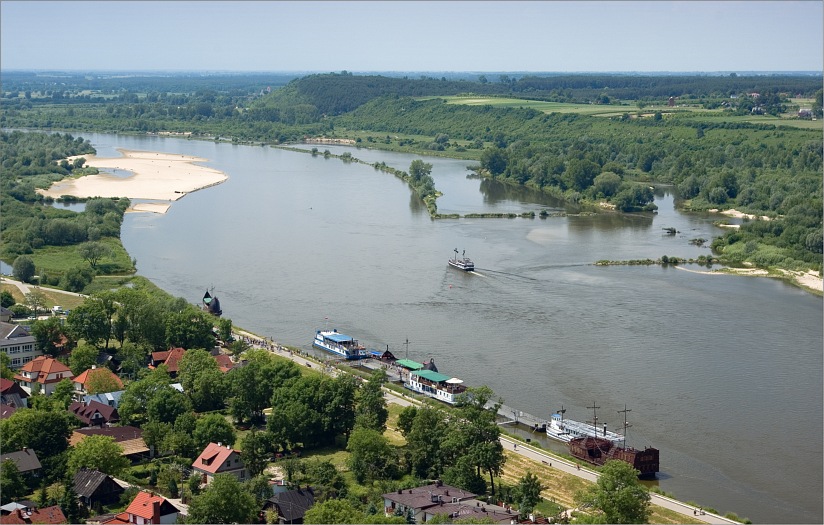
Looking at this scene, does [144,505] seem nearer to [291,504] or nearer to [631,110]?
[291,504]

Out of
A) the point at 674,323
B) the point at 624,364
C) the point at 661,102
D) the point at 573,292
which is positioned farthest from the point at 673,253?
the point at 661,102

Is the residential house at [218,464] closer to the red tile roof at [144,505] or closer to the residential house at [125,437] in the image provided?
the residential house at [125,437]

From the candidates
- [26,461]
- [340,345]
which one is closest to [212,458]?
[26,461]

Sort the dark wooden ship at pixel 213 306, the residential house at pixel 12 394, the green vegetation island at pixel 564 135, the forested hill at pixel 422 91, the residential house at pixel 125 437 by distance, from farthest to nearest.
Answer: the forested hill at pixel 422 91
the green vegetation island at pixel 564 135
the dark wooden ship at pixel 213 306
the residential house at pixel 12 394
the residential house at pixel 125 437

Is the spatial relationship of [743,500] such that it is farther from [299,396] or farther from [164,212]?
[164,212]

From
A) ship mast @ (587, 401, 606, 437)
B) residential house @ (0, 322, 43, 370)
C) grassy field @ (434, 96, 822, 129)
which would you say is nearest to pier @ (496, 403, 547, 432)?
ship mast @ (587, 401, 606, 437)

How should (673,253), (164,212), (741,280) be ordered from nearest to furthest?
(741,280) → (673,253) → (164,212)

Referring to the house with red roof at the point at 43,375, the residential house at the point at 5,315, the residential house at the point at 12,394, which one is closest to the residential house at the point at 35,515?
the residential house at the point at 12,394
